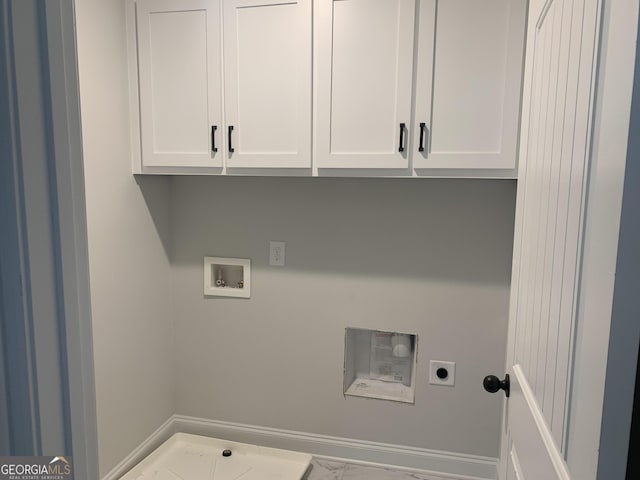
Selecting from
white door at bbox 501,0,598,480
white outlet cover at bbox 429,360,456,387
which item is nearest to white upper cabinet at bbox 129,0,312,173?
white door at bbox 501,0,598,480

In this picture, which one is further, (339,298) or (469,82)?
(339,298)

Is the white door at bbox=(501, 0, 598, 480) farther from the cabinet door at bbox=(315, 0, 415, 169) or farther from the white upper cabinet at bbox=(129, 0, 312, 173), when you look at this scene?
the white upper cabinet at bbox=(129, 0, 312, 173)

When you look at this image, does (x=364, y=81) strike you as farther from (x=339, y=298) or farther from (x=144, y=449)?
(x=144, y=449)

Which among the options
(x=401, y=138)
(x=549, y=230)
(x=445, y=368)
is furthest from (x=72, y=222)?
(x=445, y=368)

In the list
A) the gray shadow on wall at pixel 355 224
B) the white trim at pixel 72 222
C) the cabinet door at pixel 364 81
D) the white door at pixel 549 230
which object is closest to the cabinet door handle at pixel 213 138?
the gray shadow on wall at pixel 355 224

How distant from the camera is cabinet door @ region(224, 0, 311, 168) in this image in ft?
5.56

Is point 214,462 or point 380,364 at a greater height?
point 380,364

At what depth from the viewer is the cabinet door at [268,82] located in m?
1.69

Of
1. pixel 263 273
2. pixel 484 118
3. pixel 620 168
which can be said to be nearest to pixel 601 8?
pixel 620 168

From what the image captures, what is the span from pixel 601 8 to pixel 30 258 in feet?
2.53

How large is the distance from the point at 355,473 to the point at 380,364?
0.51 metres

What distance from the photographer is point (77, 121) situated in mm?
554

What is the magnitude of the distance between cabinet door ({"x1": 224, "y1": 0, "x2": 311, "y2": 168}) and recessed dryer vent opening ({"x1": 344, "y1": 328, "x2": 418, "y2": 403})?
0.94 metres

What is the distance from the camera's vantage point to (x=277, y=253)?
2.15 metres
